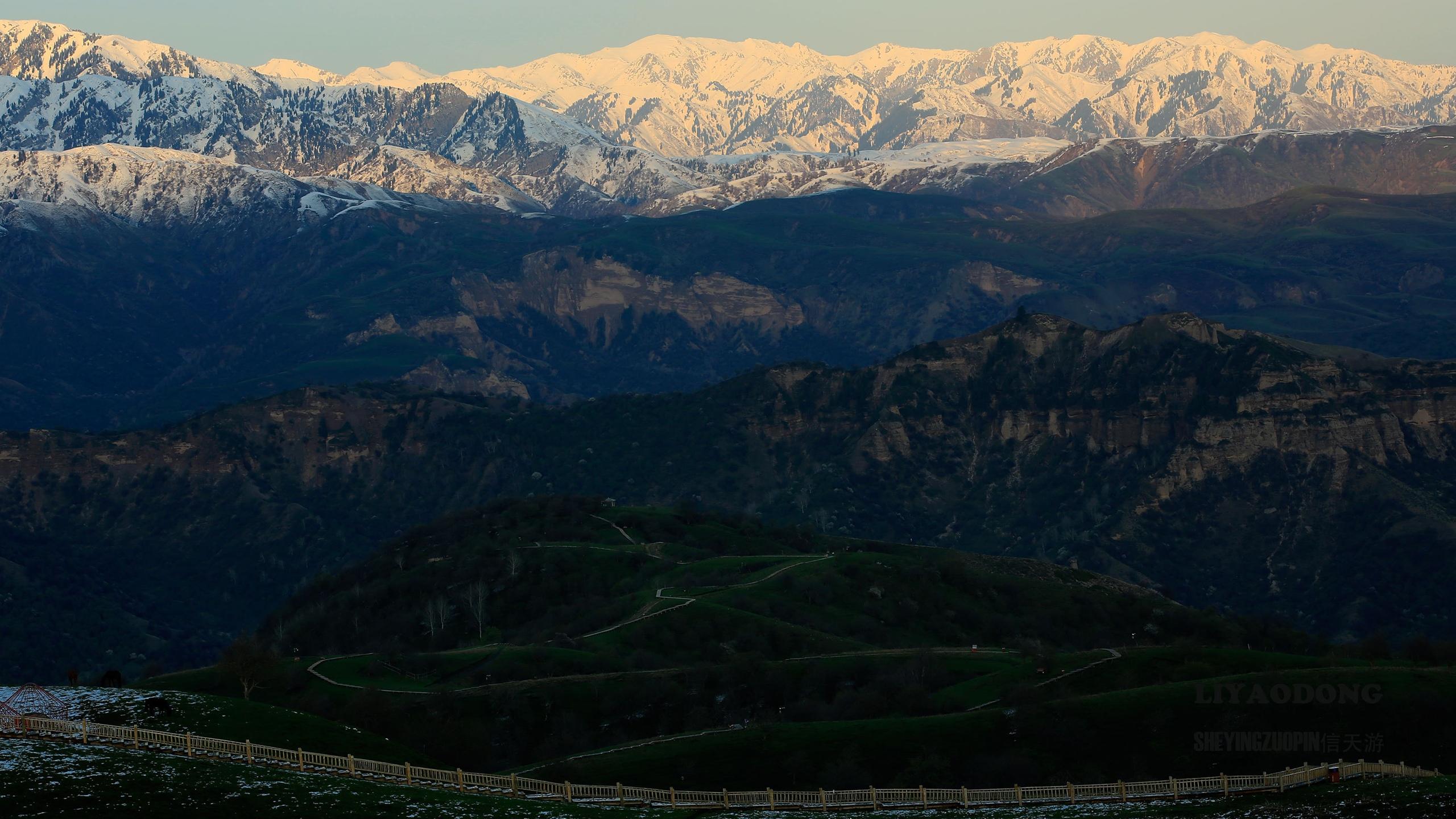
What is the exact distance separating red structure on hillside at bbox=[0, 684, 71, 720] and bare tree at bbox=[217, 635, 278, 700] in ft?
150

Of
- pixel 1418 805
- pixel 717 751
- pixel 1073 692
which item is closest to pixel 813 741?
pixel 717 751

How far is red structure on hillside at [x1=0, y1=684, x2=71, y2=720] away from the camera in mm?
116312

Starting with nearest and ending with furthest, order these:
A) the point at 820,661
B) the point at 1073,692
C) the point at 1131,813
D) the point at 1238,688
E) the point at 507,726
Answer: the point at 1131,813 → the point at 1238,688 → the point at 1073,692 → the point at 507,726 → the point at 820,661

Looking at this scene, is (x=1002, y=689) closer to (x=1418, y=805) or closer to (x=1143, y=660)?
(x=1143, y=660)

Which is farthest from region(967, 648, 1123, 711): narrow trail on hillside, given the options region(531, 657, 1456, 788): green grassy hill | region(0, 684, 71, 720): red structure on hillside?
region(0, 684, 71, 720): red structure on hillside

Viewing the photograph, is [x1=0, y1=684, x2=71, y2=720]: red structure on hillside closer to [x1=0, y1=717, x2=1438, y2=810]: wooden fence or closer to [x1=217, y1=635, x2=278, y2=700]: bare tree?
[x1=0, y1=717, x2=1438, y2=810]: wooden fence

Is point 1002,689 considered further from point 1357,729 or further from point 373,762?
point 373,762

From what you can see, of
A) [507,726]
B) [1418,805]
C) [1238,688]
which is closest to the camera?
[1418,805]

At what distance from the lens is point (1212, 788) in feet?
354

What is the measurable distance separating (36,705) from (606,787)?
39353 mm

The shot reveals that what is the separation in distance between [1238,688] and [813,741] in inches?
1402

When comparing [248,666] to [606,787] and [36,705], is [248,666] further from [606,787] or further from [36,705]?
[606,787]

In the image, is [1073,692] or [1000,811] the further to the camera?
[1073,692]

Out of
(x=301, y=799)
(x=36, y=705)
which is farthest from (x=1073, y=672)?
(x=36, y=705)
